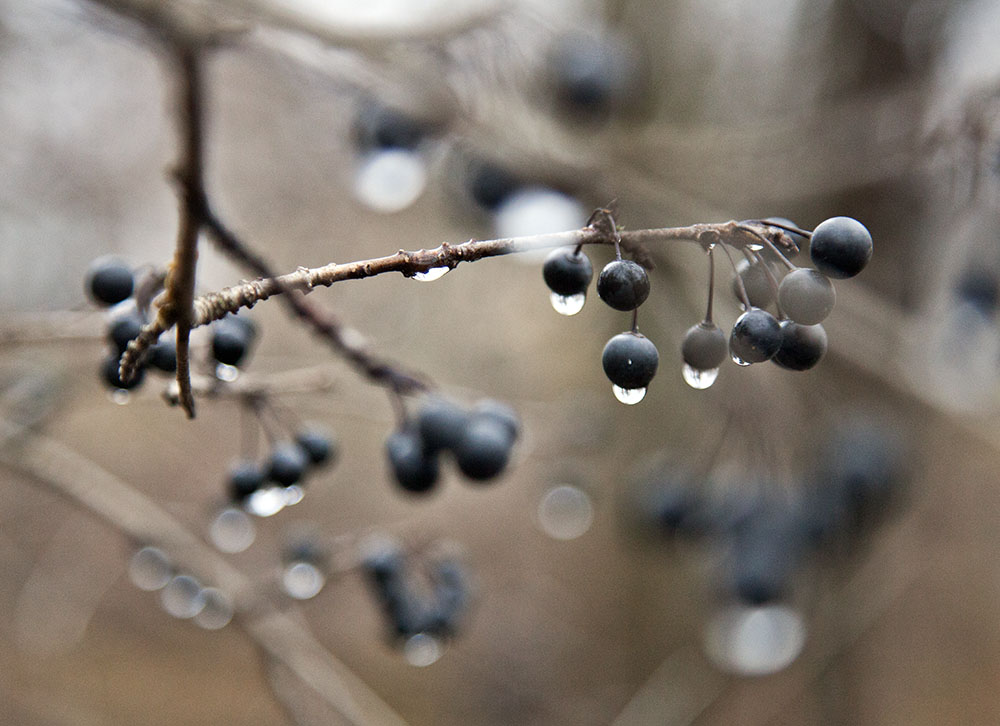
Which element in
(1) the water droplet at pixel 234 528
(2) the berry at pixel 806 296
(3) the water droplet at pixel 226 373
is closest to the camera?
(2) the berry at pixel 806 296

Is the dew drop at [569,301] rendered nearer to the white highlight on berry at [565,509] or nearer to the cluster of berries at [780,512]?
the cluster of berries at [780,512]

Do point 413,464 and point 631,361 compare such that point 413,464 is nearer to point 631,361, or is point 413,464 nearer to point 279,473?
point 279,473

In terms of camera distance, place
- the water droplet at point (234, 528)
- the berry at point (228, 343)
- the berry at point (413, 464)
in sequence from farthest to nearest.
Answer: the water droplet at point (234, 528), the berry at point (413, 464), the berry at point (228, 343)

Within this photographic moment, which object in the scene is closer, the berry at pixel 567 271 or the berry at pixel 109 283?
the berry at pixel 567 271

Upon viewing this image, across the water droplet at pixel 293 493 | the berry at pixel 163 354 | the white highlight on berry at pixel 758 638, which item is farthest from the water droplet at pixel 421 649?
the white highlight on berry at pixel 758 638

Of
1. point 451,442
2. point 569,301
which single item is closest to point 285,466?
point 451,442

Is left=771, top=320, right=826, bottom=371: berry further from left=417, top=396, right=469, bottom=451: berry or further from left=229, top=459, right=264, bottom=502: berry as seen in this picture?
left=229, top=459, right=264, bottom=502: berry

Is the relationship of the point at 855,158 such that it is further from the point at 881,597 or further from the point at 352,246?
the point at 352,246
